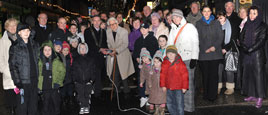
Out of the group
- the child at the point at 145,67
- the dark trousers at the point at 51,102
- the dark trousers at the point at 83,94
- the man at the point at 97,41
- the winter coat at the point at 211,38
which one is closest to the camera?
the dark trousers at the point at 51,102

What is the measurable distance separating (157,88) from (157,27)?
2121mm

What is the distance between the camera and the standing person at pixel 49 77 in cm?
527

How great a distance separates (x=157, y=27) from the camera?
6758mm

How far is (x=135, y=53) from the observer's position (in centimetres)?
652

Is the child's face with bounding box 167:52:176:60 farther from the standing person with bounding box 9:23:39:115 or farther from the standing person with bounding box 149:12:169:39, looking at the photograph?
A: the standing person with bounding box 9:23:39:115

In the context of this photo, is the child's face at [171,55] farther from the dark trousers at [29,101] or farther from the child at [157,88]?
the dark trousers at [29,101]

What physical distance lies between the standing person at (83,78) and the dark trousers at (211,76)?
2970 mm

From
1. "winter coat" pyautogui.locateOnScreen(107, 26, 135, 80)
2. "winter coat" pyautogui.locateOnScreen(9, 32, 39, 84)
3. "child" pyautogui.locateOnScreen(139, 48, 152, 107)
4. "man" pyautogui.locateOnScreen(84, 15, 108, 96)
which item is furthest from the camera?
"winter coat" pyautogui.locateOnScreen(107, 26, 135, 80)

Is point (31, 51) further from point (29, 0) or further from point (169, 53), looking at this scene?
point (29, 0)

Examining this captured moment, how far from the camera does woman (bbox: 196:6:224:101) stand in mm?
6105

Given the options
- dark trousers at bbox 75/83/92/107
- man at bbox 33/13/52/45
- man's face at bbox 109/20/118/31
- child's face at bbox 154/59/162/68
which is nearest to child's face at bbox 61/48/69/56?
man at bbox 33/13/52/45

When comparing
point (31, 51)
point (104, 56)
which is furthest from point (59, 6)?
point (31, 51)

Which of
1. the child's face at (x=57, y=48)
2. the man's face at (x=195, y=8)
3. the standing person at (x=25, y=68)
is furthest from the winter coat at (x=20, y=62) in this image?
the man's face at (x=195, y=8)

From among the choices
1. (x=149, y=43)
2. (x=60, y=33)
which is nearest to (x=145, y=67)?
(x=149, y=43)
